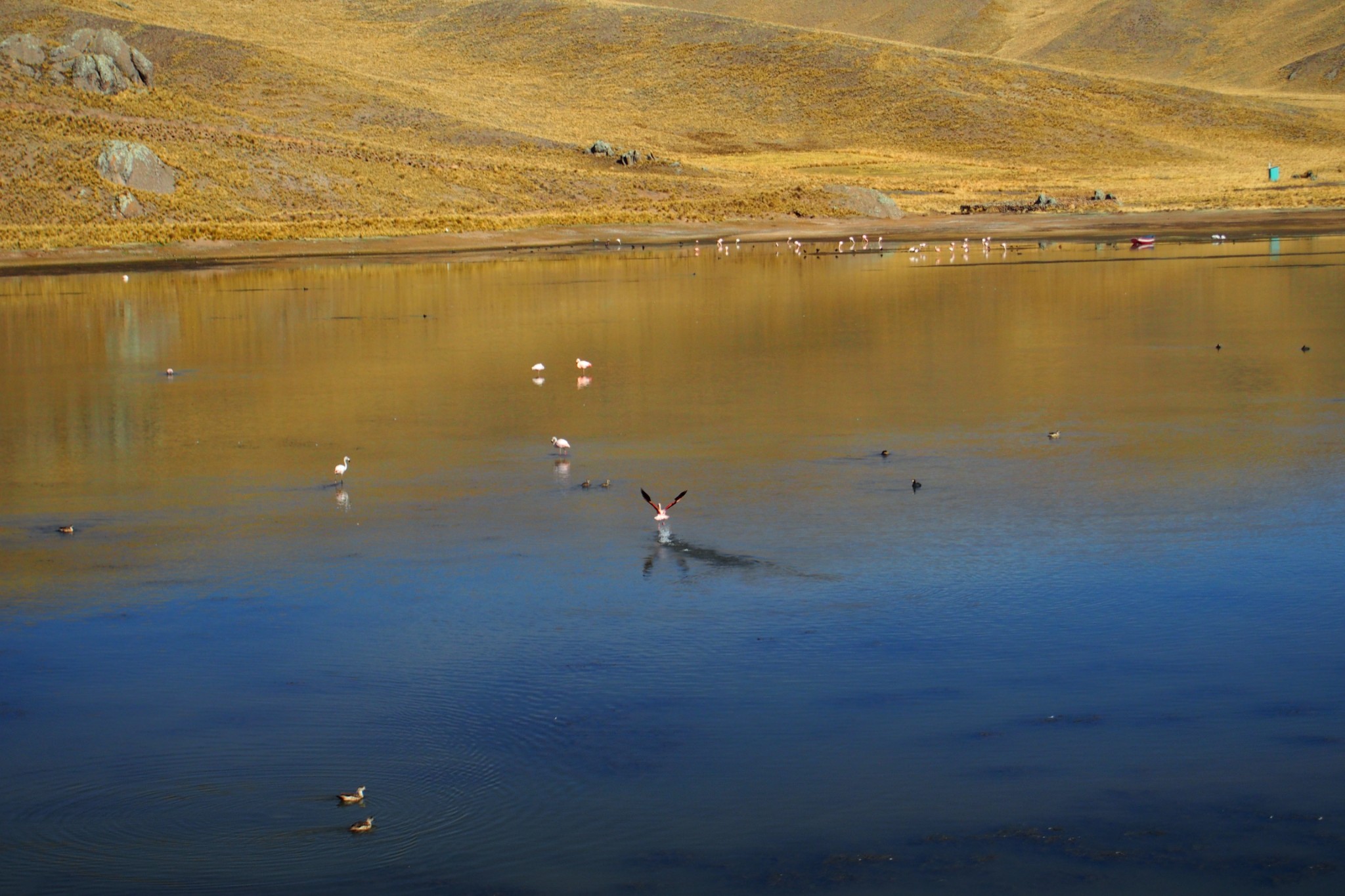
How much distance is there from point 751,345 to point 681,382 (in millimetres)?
3038

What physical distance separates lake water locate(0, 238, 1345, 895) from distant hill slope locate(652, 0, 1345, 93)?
123101mm

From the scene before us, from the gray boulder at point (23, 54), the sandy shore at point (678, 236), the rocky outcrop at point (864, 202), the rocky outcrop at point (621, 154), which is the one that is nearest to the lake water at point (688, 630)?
the sandy shore at point (678, 236)

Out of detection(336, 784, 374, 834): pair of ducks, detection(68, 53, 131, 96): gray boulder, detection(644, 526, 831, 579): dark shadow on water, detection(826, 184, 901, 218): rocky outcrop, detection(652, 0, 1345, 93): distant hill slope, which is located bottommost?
detection(336, 784, 374, 834): pair of ducks

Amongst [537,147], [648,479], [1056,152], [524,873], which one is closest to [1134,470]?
[648,479]

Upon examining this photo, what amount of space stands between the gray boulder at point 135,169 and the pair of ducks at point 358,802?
49087mm

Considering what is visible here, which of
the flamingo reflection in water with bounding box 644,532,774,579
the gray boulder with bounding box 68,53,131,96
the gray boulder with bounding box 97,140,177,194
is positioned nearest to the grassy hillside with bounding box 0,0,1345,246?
the gray boulder with bounding box 97,140,177,194

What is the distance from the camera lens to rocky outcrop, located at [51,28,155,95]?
70125 millimetres

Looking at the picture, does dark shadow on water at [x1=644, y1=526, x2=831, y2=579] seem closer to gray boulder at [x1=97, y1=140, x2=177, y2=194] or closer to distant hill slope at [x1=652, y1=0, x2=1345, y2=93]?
gray boulder at [x1=97, y1=140, x2=177, y2=194]

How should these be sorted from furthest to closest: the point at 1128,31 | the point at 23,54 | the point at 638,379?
1. the point at 1128,31
2. the point at 23,54
3. the point at 638,379

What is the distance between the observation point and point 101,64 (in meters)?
71.4

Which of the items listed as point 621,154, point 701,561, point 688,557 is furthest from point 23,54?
point 701,561

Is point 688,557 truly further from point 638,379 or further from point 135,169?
point 135,169

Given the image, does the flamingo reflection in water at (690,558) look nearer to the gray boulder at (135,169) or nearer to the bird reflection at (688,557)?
the bird reflection at (688,557)

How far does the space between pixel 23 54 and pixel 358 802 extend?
72.7 m
